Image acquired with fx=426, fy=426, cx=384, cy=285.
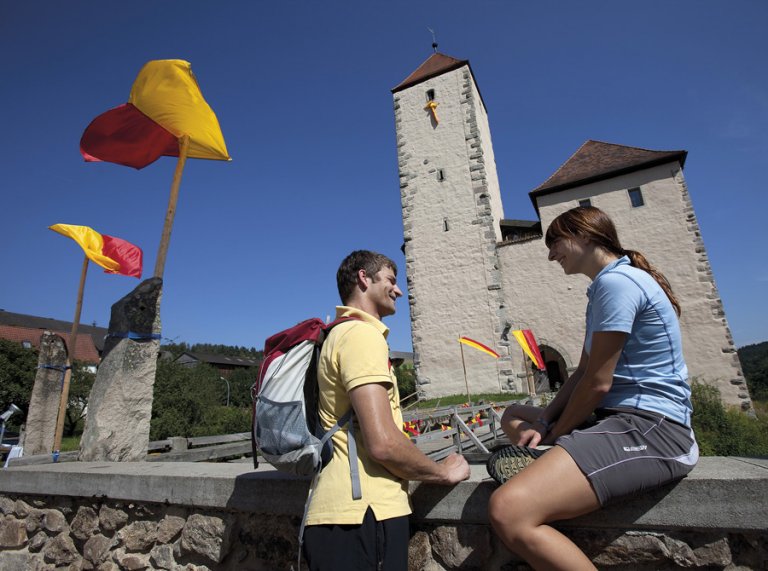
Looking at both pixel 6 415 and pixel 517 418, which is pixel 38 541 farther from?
pixel 6 415

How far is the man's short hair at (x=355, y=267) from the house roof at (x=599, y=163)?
57.4 ft

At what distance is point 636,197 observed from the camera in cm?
1620

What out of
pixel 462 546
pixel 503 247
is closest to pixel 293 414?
pixel 462 546

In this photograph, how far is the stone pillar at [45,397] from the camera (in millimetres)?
5797

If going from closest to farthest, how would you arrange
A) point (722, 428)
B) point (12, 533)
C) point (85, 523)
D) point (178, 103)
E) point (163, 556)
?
point (163, 556), point (85, 523), point (12, 533), point (178, 103), point (722, 428)

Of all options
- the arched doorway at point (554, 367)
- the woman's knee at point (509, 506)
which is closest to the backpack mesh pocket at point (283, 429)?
the woman's knee at point (509, 506)

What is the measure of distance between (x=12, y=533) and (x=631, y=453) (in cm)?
385

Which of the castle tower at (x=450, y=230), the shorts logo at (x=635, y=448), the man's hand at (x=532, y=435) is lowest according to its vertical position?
the shorts logo at (x=635, y=448)

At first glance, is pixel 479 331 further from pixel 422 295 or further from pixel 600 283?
pixel 600 283

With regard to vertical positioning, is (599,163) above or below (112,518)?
above

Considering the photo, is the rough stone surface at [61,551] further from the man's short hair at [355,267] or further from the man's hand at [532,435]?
the man's hand at [532,435]

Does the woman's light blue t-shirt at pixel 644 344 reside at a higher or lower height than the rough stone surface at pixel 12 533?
higher

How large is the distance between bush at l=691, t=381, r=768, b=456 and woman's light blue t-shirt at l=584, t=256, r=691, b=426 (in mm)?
12234

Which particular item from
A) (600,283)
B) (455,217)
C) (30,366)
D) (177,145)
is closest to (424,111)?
(455,217)
